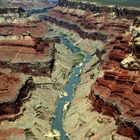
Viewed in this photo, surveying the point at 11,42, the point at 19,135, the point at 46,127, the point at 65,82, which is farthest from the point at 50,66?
the point at 19,135

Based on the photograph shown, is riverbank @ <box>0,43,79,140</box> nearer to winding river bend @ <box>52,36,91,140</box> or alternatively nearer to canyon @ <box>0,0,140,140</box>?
canyon @ <box>0,0,140,140</box>

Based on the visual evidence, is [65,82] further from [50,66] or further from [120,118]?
[120,118]

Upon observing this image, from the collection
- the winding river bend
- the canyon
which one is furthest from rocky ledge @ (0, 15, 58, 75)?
the winding river bend

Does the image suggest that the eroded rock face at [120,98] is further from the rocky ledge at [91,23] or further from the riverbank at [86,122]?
the rocky ledge at [91,23]

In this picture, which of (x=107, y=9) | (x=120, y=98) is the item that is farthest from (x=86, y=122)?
(x=107, y=9)

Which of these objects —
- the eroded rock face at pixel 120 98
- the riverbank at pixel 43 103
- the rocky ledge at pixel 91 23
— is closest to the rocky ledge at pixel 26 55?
the riverbank at pixel 43 103

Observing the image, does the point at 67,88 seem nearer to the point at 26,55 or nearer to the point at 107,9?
the point at 26,55

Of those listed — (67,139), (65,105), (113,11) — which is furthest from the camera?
(113,11)
